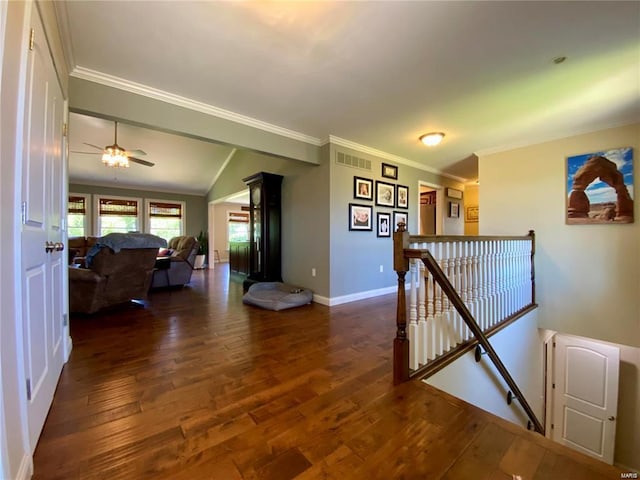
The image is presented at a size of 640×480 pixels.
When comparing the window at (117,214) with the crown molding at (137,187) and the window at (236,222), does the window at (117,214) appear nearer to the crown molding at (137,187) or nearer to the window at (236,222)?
the crown molding at (137,187)

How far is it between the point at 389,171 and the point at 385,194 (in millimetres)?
428

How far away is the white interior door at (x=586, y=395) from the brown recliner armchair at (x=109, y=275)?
19.8 feet

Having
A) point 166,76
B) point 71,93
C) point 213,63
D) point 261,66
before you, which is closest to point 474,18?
point 261,66

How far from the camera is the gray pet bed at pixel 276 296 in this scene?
3.71 meters

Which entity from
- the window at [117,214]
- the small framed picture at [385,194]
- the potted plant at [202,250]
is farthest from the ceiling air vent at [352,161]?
the window at [117,214]

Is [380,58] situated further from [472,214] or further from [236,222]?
[236,222]

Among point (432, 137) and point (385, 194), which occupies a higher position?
point (432, 137)

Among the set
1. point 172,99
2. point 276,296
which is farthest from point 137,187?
point 276,296

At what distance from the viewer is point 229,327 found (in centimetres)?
Result: 295

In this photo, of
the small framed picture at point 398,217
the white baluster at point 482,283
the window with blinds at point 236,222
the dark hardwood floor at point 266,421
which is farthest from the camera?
the window with blinds at point 236,222

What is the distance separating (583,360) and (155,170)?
31.2 feet

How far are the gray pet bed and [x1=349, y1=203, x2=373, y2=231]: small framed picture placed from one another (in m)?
A: 1.28

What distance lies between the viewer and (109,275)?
10.8 feet

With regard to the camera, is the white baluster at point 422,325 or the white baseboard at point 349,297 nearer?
the white baluster at point 422,325
